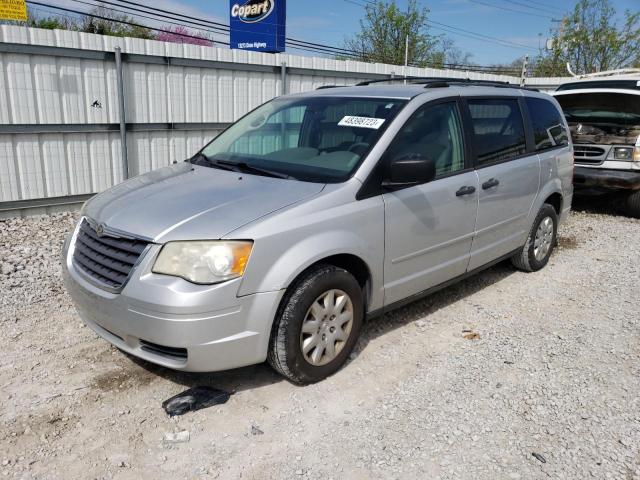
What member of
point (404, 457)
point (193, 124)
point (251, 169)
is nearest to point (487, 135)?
point (251, 169)

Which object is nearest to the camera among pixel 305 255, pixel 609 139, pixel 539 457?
pixel 539 457

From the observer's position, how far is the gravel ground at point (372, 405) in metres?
2.63

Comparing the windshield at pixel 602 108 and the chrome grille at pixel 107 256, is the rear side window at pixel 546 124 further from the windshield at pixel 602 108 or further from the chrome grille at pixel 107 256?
the chrome grille at pixel 107 256

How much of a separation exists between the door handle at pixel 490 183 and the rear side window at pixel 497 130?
150 millimetres

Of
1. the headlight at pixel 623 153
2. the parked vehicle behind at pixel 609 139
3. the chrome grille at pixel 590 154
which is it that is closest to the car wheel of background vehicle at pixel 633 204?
the parked vehicle behind at pixel 609 139

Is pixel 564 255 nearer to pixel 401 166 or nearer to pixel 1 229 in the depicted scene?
pixel 401 166

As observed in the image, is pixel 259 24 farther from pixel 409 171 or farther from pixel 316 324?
pixel 316 324

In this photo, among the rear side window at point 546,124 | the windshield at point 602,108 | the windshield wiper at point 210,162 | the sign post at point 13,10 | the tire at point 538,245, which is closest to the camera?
the windshield wiper at point 210,162

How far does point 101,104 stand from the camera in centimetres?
721

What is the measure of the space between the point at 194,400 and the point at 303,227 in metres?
1.19

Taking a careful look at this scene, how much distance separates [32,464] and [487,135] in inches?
152

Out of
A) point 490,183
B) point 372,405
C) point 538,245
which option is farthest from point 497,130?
point 372,405

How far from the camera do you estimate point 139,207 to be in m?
3.17

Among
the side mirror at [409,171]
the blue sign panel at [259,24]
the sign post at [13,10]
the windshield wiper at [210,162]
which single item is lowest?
the windshield wiper at [210,162]
